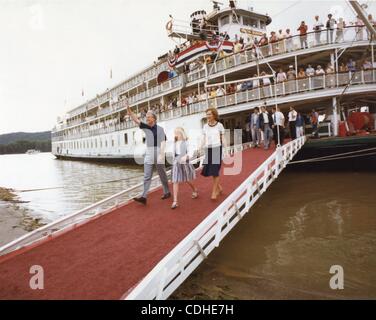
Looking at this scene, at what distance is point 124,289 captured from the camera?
3.92 metres

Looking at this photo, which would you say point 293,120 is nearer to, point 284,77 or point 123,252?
point 284,77

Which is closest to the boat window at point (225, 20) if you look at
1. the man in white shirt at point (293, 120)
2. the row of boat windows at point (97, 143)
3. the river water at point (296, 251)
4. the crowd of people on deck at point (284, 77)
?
the crowd of people on deck at point (284, 77)

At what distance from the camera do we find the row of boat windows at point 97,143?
31003 millimetres

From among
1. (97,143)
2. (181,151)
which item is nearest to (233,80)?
(181,151)

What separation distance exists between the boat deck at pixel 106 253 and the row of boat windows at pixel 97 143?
23.7 m

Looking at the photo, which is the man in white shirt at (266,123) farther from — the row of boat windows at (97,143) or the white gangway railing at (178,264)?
the row of boat windows at (97,143)

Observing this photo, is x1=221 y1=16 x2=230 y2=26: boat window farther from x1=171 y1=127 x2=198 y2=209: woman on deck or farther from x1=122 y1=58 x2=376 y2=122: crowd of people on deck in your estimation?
x1=171 y1=127 x2=198 y2=209: woman on deck

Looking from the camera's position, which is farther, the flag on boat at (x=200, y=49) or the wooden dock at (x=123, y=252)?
the flag on boat at (x=200, y=49)

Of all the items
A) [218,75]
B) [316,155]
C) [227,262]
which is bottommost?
[227,262]

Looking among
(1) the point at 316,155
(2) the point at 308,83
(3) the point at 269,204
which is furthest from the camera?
(2) the point at 308,83

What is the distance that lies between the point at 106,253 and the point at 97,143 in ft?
116
